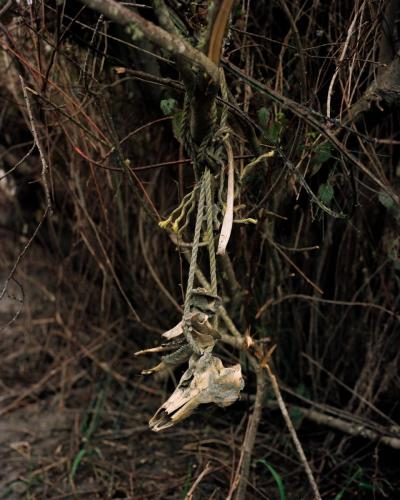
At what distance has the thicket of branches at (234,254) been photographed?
2.02 m

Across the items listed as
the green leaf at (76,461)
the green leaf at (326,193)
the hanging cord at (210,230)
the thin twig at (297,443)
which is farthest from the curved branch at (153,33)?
the green leaf at (76,461)

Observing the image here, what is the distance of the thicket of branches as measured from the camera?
2.02 m

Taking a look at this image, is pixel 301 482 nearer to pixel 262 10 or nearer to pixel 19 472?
pixel 19 472

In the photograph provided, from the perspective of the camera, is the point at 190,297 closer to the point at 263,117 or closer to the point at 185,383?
the point at 185,383

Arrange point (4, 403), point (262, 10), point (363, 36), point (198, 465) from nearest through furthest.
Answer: point (363, 36) < point (262, 10) < point (198, 465) < point (4, 403)

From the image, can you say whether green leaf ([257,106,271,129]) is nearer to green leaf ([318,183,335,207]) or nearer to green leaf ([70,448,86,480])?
green leaf ([318,183,335,207])

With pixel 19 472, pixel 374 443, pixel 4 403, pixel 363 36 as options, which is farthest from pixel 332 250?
pixel 4 403

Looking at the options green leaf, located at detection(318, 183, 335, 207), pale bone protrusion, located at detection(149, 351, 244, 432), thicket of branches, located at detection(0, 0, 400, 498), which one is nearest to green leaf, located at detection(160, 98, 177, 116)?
thicket of branches, located at detection(0, 0, 400, 498)

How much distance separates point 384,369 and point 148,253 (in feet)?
3.84

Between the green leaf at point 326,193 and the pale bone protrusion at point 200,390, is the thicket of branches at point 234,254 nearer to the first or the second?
the green leaf at point 326,193

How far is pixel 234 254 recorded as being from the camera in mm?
2408

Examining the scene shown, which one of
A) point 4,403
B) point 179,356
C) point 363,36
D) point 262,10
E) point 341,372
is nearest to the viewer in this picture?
point 179,356

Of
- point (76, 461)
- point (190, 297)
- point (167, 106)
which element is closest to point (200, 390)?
point (190, 297)

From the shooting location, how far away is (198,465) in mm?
2641
